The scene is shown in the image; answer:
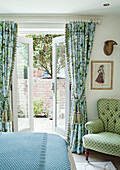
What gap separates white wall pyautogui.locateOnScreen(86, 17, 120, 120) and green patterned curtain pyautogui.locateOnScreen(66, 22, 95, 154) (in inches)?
5.8

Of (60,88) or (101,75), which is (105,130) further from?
(60,88)

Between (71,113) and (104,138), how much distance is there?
33.0 inches

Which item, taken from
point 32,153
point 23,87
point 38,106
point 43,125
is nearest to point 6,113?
point 23,87

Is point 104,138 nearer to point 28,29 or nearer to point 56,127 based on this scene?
point 56,127

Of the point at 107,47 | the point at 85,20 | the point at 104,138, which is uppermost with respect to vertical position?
the point at 85,20

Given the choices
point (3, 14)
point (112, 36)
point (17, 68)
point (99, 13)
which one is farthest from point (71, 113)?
point (3, 14)

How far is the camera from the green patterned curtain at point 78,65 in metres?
3.28

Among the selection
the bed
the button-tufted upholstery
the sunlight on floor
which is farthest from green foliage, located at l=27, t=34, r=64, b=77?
the bed

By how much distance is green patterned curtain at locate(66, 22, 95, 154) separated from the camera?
10.8ft

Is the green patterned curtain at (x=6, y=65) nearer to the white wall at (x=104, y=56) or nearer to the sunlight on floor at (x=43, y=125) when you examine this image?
the sunlight on floor at (x=43, y=125)

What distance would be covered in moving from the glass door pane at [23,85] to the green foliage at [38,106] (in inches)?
77.7

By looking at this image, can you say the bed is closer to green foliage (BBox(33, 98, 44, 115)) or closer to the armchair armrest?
the armchair armrest

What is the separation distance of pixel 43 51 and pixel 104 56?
2.76 m

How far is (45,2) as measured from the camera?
268cm
